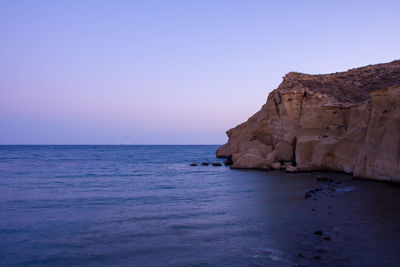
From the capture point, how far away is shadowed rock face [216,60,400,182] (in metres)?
19.7

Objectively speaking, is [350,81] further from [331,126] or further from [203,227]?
[203,227]

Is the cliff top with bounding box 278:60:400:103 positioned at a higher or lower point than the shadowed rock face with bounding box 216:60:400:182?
higher

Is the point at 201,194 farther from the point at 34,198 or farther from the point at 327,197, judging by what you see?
the point at 34,198

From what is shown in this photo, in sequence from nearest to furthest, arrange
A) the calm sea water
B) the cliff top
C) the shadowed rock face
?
the calm sea water, the shadowed rock face, the cliff top

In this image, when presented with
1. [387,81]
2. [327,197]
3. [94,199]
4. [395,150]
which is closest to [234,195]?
[327,197]

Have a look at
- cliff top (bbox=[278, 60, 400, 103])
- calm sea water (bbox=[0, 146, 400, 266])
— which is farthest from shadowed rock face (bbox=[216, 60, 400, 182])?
calm sea water (bbox=[0, 146, 400, 266])

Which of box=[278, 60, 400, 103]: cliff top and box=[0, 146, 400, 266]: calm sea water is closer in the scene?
box=[0, 146, 400, 266]: calm sea water

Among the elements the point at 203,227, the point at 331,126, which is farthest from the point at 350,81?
the point at 203,227

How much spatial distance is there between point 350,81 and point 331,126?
950 centimetres

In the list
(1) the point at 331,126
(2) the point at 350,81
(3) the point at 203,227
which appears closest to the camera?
(3) the point at 203,227

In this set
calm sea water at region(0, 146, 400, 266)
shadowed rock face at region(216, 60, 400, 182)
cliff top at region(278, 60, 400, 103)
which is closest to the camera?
calm sea water at region(0, 146, 400, 266)

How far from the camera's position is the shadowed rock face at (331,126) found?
775 inches

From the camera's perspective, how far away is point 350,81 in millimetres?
34875

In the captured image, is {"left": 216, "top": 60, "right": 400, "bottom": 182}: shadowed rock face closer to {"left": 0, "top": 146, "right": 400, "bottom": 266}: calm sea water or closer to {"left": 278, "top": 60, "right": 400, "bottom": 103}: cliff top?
{"left": 278, "top": 60, "right": 400, "bottom": 103}: cliff top
